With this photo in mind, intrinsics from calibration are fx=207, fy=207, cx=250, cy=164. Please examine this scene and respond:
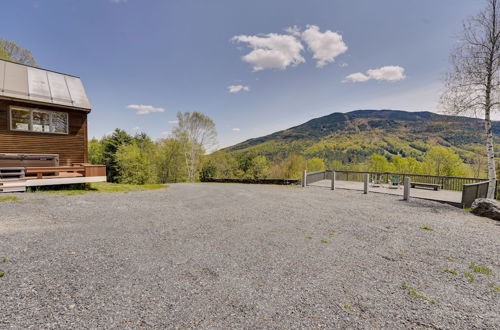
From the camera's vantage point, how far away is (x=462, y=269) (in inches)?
181

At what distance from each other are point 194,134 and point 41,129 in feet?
66.0

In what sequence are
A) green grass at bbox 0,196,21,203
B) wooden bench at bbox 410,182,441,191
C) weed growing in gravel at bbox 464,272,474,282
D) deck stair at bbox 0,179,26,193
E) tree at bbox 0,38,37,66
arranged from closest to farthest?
weed growing in gravel at bbox 464,272,474,282, green grass at bbox 0,196,21,203, deck stair at bbox 0,179,26,193, wooden bench at bbox 410,182,441,191, tree at bbox 0,38,37,66

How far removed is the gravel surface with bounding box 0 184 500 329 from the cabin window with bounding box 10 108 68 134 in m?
5.95

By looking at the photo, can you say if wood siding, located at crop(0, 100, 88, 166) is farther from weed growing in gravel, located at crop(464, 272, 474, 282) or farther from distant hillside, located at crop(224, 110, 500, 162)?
distant hillside, located at crop(224, 110, 500, 162)

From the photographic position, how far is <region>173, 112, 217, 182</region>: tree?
31.1m

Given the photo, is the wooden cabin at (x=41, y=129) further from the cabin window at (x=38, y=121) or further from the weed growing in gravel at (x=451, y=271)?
the weed growing in gravel at (x=451, y=271)

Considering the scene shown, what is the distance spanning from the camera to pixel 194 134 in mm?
31703

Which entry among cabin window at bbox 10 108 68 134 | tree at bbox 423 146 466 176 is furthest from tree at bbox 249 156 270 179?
tree at bbox 423 146 466 176

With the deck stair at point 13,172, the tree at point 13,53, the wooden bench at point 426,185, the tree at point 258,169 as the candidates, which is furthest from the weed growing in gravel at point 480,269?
the tree at point 13,53

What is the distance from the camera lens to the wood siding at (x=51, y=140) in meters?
11.1

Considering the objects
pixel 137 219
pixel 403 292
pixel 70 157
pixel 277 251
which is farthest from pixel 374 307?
pixel 70 157

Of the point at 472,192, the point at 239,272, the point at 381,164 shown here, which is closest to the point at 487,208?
the point at 472,192

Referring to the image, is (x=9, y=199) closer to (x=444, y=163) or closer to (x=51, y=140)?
(x=51, y=140)

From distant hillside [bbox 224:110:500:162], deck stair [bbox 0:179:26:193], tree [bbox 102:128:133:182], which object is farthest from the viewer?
tree [bbox 102:128:133:182]
